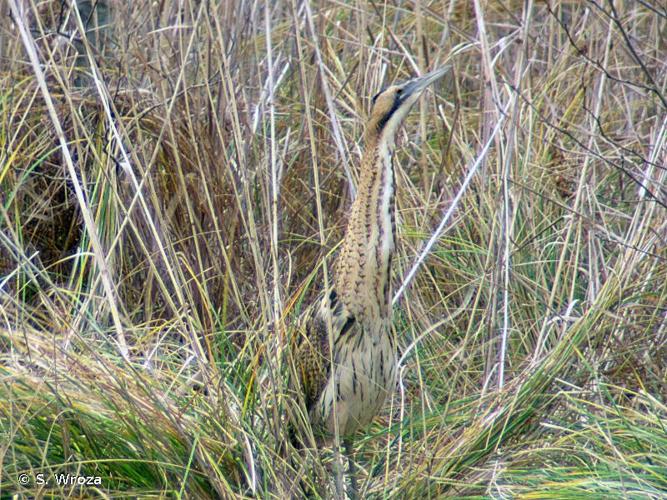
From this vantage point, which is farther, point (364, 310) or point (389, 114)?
point (364, 310)

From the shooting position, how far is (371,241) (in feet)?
10.4

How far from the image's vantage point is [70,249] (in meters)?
4.39

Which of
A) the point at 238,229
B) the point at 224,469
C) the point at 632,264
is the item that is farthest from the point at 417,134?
the point at 224,469

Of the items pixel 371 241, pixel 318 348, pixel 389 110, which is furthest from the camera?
pixel 318 348

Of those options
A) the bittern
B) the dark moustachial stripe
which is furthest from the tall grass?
the dark moustachial stripe

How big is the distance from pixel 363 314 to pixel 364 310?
13 mm

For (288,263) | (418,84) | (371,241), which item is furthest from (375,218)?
(288,263)

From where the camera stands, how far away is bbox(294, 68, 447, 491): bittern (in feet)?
10.1

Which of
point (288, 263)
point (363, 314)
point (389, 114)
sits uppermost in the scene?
point (389, 114)

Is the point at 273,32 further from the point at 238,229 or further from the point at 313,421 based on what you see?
the point at 313,421

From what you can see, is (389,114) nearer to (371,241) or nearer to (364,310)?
(371,241)

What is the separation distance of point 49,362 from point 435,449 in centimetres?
117

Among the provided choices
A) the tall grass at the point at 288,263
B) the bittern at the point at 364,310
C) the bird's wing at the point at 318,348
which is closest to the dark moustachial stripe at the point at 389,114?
the bittern at the point at 364,310

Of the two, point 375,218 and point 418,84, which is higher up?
point 418,84
